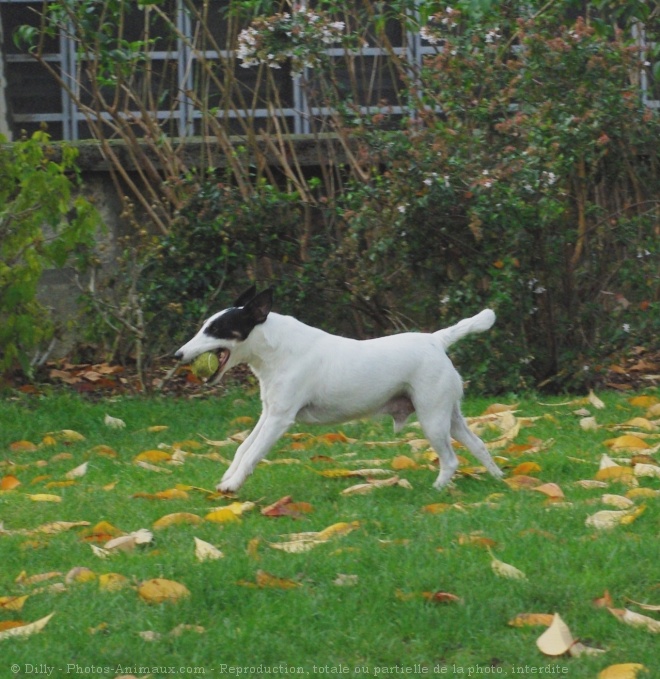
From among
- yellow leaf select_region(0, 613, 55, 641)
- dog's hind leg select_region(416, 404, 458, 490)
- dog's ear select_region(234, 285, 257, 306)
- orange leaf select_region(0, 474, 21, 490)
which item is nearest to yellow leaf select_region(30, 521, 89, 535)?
orange leaf select_region(0, 474, 21, 490)

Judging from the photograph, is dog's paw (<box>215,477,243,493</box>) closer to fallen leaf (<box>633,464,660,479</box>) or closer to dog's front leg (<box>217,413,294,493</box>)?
dog's front leg (<box>217,413,294,493</box>)

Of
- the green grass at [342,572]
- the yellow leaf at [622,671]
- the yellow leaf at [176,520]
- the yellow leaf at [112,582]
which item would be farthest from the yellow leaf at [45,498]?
the yellow leaf at [622,671]

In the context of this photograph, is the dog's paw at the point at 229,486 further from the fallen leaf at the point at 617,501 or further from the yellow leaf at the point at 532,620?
the yellow leaf at the point at 532,620

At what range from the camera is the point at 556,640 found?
13.9ft

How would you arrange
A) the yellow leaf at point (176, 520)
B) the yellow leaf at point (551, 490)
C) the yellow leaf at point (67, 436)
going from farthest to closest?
the yellow leaf at point (67, 436) → the yellow leaf at point (551, 490) → the yellow leaf at point (176, 520)

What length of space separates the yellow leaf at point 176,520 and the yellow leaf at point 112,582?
77 cm

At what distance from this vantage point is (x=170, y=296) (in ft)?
31.0

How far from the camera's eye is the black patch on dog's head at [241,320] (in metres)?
6.26

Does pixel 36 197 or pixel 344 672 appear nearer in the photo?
pixel 344 672

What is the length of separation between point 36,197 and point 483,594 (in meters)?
5.06

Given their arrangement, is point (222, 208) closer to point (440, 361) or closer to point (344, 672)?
point (440, 361)

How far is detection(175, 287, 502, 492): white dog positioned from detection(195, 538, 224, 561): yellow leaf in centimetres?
98

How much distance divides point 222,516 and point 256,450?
515mm

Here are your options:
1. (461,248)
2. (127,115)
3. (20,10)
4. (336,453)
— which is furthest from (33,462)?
(20,10)
